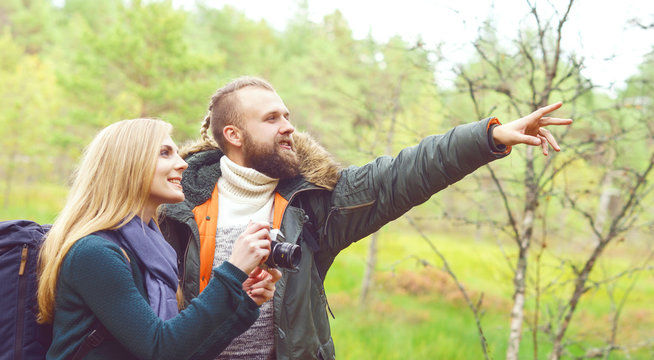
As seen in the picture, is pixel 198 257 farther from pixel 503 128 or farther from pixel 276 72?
pixel 276 72

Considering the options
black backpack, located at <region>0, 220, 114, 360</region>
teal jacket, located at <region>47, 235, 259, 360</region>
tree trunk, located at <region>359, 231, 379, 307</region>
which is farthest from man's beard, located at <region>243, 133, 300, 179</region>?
tree trunk, located at <region>359, 231, 379, 307</region>

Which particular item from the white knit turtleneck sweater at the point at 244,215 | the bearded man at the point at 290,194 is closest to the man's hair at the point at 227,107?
the bearded man at the point at 290,194

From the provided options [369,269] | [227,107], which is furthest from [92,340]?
[369,269]

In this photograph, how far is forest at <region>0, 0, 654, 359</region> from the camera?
11.1ft

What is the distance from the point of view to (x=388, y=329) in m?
7.16

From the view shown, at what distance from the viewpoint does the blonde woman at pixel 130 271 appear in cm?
139

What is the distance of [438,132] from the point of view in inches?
191

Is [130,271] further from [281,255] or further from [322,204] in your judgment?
[322,204]

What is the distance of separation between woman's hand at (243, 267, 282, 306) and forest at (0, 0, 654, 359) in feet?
3.32

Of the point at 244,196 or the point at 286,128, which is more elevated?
the point at 286,128

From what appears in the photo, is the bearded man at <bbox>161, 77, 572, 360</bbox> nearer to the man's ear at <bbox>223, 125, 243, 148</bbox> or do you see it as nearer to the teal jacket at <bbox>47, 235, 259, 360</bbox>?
the man's ear at <bbox>223, 125, 243, 148</bbox>

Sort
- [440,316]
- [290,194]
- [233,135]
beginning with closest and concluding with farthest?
[290,194], [233,135], [440,316]

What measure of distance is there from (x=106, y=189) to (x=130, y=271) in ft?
1.02

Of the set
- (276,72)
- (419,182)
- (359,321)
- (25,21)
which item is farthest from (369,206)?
(25,21)
